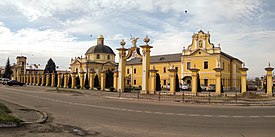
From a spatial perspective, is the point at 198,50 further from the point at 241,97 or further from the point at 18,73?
the point at 18,73

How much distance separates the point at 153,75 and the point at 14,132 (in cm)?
2151

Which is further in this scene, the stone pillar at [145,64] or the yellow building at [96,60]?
the yellow building at [96,60]

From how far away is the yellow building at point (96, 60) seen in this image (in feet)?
240

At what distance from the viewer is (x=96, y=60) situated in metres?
75.2

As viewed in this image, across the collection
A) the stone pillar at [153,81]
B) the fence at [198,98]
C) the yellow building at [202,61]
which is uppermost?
the yellow building at [202,61]

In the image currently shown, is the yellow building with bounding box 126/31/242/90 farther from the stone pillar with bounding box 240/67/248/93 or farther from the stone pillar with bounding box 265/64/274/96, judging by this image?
the stone pillar with bounding box 240/67/248/93

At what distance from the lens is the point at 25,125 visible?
8.34 m

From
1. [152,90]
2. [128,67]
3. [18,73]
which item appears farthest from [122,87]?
[18,73]

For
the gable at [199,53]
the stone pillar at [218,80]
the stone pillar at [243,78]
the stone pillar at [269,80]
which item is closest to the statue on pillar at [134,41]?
the stone pillar at [218,80]

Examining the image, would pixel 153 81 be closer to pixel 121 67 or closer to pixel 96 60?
pixel 121 67

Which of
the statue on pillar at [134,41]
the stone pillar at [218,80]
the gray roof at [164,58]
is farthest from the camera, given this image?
the gray roof at [164,58]

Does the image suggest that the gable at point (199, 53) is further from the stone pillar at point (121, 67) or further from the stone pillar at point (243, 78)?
the stone pillar at point (243, 78)

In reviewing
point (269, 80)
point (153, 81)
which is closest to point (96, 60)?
point (153, 81)

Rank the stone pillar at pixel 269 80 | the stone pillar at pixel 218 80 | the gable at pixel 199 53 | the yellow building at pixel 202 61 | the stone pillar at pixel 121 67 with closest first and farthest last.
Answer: the stone pillar at pixel 218 80 < the stone pillar at pixel 269 80 < the stone pillar at pixel 121 67 < the yellow building at pixel 202 61 < the gable at pixel 199 53
